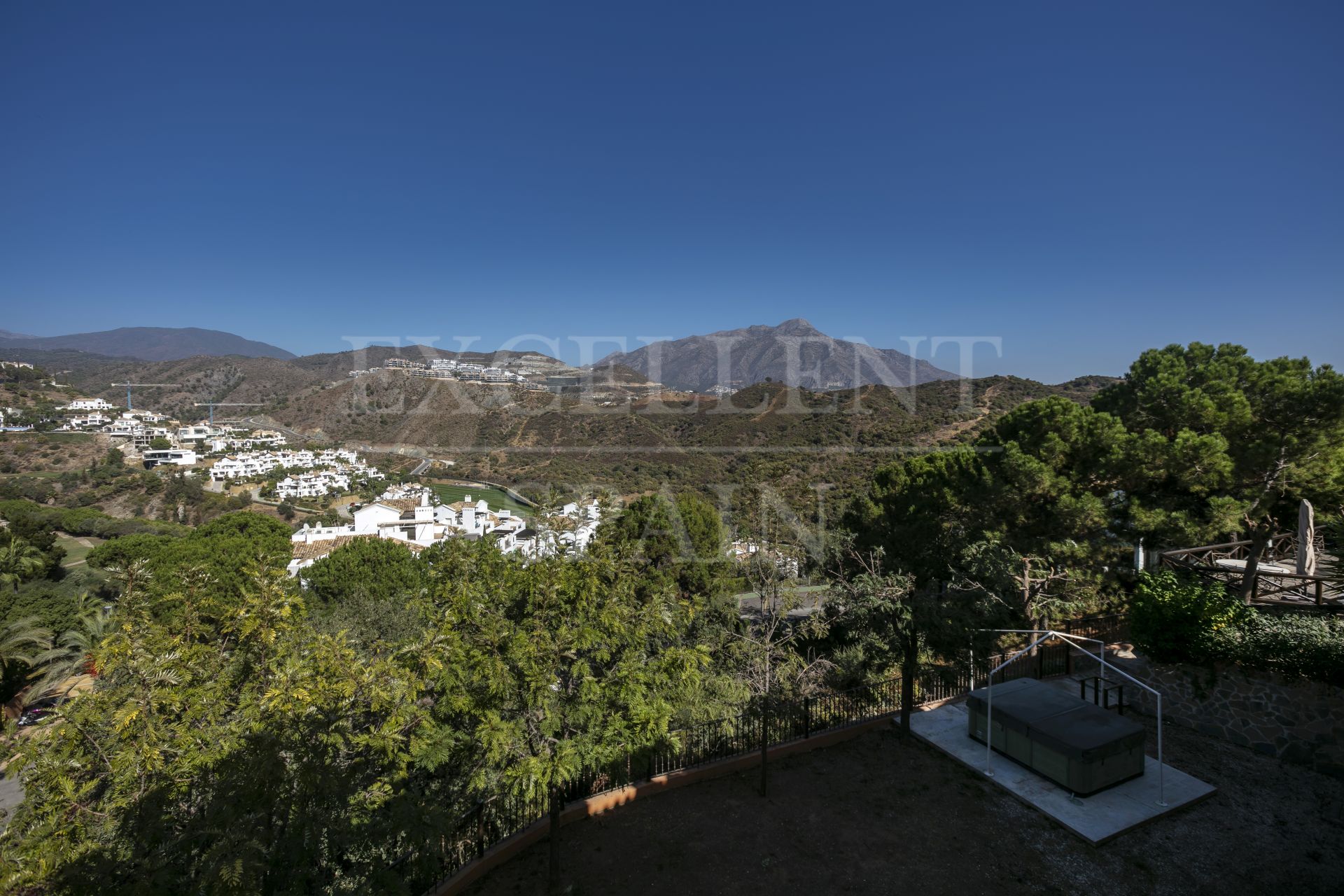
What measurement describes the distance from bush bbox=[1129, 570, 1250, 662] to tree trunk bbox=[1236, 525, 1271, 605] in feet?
3.07

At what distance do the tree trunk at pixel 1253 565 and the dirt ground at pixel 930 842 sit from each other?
107 inches

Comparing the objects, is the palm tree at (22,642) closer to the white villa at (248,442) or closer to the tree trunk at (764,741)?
the tree trunk at (764,741)

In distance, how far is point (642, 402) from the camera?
2938 inches

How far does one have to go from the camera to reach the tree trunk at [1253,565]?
8.75 m

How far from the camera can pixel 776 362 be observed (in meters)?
119

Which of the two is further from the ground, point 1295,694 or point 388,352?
point 388,352

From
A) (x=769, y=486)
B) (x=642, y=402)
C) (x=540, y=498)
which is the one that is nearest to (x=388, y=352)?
(x=642, y=402)

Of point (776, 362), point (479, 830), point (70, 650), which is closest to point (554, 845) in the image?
point (479, 830)

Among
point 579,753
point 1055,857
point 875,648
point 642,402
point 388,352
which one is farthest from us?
point 388,352

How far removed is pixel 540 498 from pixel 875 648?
7.60 m

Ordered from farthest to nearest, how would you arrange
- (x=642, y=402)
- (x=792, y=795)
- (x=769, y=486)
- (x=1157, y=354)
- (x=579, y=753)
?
1. (x=642, y=402)
2. (x=769, y=486)
3. (x=1157, y=354)
4. (x=792, y=795)
5. (x=579, y=753)

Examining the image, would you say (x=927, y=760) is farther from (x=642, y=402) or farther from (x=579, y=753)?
(x=642, y=402)

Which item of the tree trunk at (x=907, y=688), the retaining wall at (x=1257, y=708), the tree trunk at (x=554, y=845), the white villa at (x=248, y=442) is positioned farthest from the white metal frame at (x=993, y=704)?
the white villa at (x=248, y=442)

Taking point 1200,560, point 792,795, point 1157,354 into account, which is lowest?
point 792,795
